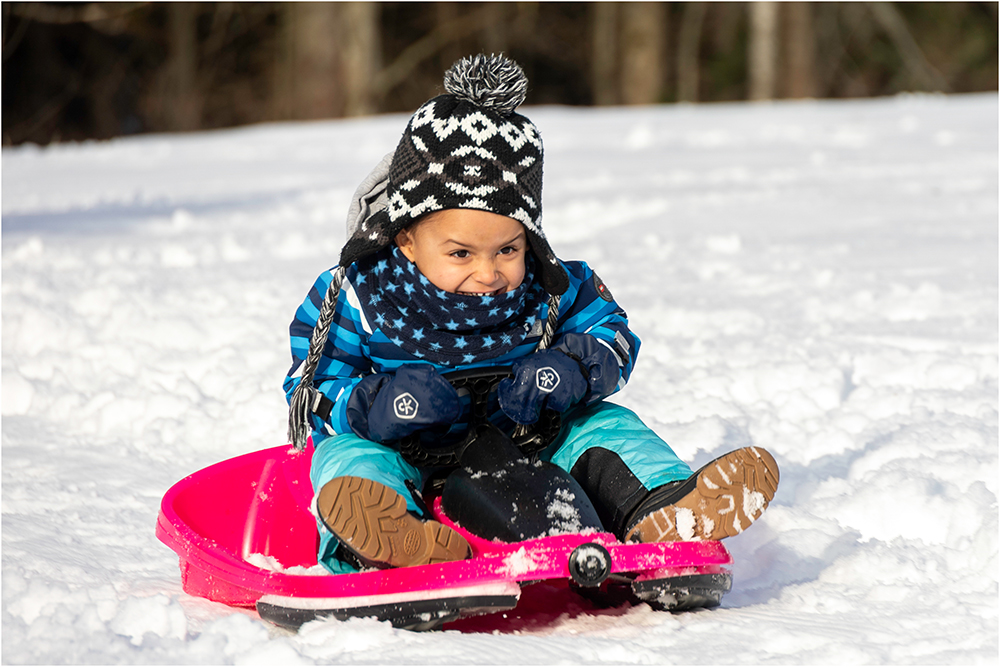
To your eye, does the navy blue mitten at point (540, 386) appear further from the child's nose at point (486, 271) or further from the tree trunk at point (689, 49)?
the tree trunk at point (689, 49)

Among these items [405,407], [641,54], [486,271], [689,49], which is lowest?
[405,407]

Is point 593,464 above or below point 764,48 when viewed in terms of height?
below

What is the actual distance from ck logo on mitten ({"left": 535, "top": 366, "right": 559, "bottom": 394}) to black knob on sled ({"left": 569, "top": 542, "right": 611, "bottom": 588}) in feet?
1.42

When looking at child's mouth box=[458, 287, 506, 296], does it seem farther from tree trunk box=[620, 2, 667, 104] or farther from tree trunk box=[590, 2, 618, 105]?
tree trunk box=[590, 2, 618, 105]

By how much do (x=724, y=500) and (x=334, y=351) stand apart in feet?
2.81

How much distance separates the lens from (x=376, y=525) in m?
1.87

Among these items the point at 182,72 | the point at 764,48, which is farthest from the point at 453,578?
the point at 182,72

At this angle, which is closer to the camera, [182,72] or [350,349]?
[350,349]

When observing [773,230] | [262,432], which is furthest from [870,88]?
[262,432]

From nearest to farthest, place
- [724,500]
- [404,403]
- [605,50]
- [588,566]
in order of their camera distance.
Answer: [588,566] < [724,500] < [404,403] < [605,50]

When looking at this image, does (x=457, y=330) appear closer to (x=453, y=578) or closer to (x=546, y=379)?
(x=546, y=379)

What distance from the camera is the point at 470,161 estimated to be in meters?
2.19

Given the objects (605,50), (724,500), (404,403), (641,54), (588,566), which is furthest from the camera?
(605,50)

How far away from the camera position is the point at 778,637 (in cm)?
182
